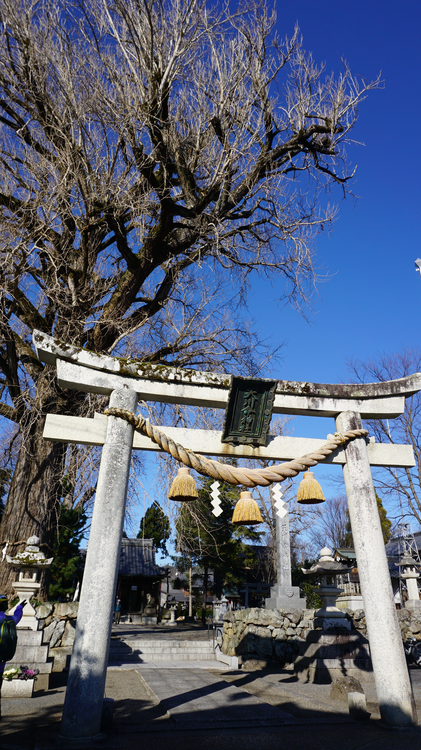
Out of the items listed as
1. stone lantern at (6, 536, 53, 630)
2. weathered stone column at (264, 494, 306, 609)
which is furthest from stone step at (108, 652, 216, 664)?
stone lantern at (6, 536, 53, 630)

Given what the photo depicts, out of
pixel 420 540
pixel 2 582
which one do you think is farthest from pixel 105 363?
pixel 420 540

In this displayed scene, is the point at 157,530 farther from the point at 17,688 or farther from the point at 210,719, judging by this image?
the point at 210,719

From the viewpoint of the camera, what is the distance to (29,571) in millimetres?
7551

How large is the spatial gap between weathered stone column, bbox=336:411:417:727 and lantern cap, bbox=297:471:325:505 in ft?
1.41

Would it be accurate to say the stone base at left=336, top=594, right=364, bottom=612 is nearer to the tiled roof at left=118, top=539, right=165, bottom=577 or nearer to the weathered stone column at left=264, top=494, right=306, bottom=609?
the weathered stone column at left=264, top=494, right=306, bottom=609

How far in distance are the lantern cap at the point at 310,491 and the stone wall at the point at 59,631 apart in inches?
247

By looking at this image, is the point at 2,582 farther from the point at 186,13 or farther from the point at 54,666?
the point at 186,13

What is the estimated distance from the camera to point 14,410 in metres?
7.83

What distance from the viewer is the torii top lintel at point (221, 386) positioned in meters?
4.91

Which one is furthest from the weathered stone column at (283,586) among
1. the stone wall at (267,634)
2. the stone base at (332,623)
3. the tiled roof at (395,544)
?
the tiled roof at (395,544)

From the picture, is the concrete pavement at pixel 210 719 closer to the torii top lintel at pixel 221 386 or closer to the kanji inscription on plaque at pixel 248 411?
the kanji inscription on plaque at pixel 248 411

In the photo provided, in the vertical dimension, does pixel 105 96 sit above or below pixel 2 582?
above

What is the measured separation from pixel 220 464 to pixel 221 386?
3.26 ft

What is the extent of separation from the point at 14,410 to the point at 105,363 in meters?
3.75
